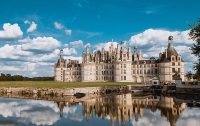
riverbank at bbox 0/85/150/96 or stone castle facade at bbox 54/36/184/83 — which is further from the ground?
stone castle facade at bbox 54/36/184/83

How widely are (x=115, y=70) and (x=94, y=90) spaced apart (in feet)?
108

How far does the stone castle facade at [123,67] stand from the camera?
6750cm

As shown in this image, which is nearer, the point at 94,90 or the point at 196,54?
the point at 196,54

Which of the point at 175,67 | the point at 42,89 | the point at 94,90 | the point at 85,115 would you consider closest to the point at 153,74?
the point at 175,67

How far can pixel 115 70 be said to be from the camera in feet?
249

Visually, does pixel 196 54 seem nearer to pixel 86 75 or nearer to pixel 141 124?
pixel 141 124

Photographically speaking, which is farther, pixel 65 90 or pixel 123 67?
pixel 123 67

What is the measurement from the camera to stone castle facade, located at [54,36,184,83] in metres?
67.5

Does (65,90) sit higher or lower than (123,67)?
lower

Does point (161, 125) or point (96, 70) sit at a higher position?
point (96, 70)

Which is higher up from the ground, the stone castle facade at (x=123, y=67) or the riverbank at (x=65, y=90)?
the stone castle facade at (x=123, y=67)

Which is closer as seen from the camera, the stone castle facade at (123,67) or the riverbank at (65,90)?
the riverbank at (65,90)

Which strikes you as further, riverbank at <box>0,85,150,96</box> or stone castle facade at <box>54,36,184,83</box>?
stone castle facade at <box>54,36,184,83</box>

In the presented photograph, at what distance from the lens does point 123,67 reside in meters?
74.4
